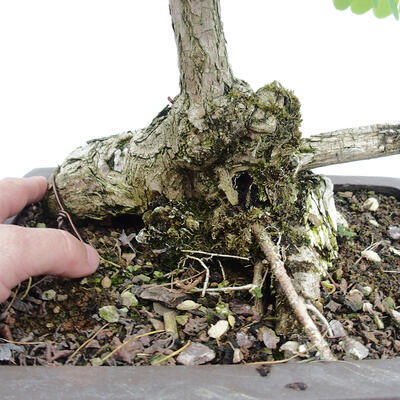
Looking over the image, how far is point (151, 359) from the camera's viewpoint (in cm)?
108

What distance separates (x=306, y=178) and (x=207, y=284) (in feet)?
1.79

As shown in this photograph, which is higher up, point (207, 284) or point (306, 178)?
point (306, 178)

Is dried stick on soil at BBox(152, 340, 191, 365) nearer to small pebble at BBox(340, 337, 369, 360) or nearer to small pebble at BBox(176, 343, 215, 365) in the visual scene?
small pebble at BBox(176, 343, 215, 365)

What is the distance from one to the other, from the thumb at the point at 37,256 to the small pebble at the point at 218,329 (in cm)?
39

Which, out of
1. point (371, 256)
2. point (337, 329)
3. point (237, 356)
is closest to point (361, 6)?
point (371, 256)

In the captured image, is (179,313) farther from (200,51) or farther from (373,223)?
(373,223)

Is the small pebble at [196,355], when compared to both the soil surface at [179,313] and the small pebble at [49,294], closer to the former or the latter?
the soil surface at [179,313]

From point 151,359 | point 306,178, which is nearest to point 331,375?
point 151,359

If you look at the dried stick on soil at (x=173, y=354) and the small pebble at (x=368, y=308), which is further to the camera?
the small pebble at (x=368, y=308)

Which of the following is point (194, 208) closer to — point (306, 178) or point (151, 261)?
point (151, 261)

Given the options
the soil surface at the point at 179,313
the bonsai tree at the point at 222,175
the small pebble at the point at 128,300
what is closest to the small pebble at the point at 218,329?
the soil surface at the point at 179,313

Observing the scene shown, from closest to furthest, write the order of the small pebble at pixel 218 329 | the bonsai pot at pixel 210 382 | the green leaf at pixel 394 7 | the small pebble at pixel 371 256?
1. the bonsai pot at pixel 210 382
2. the green leaf at pixel 394 7
3. the small pebble at pixel 218 329
4. the small pebble at pixel 371 256

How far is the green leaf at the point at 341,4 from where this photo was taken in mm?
1240

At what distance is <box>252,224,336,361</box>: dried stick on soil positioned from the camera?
43.0 inches
